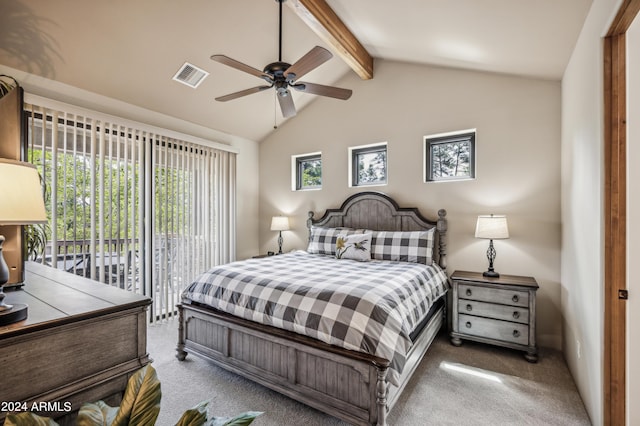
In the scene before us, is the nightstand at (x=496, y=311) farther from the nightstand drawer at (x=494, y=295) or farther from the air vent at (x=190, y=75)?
the air vent at (x=190, y=75)

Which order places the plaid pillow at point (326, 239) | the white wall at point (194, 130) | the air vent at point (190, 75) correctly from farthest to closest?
the plaid pillow at point (326, 239) → the air vent at point (190, 75) → the white wall at point (194, 130)

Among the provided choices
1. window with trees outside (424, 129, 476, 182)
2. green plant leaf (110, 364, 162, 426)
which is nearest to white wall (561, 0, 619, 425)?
window with trees outside (424, 129, 476, 182)

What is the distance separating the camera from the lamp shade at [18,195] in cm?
100

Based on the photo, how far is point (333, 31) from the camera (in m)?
3.13

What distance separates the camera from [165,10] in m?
2.69

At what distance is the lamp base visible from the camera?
0.93 m

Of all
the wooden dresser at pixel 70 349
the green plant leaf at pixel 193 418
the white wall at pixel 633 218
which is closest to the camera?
the green plant leaf at pixel 193 418

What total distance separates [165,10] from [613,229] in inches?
145

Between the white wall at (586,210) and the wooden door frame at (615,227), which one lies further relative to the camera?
the white wall at (586,210)

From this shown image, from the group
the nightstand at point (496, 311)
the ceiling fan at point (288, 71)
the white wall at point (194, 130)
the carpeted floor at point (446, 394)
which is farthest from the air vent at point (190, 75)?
the nightstand at point (496, 311)

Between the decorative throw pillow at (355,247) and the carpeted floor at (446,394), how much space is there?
119 centimetres

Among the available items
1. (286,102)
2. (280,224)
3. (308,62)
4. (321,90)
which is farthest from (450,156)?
(280,224)

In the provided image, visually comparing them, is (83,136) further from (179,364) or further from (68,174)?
(179,364)

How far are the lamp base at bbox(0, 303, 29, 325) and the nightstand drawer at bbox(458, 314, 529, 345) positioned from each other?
3222mm
